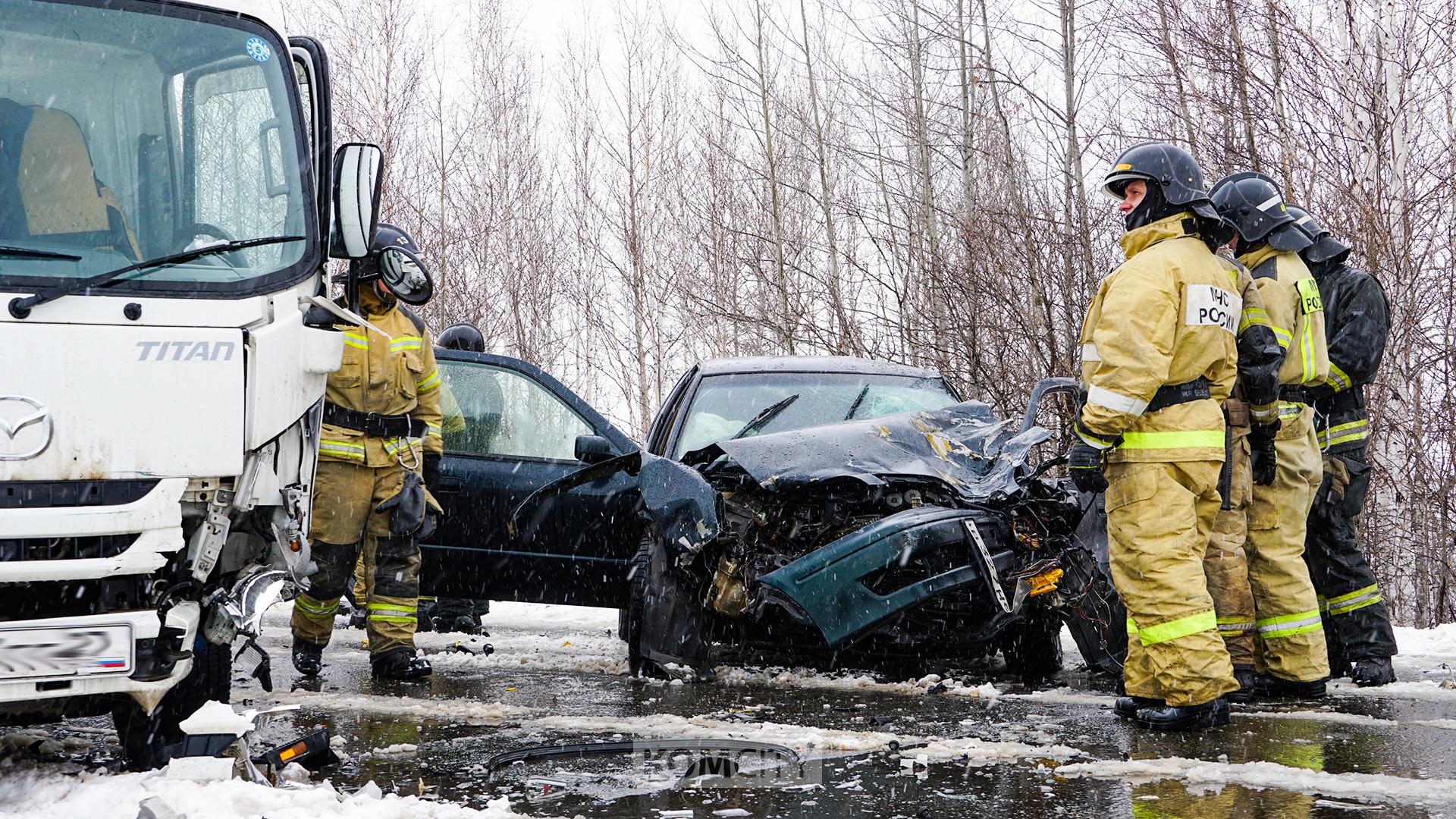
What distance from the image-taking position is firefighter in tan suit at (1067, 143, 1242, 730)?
4.41 metres

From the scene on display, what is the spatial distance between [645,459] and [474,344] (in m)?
Result: 2.77

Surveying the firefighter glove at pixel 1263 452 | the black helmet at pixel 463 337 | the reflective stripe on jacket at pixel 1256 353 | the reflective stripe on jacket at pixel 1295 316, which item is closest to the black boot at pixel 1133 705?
the firefighter glove at pixel 1263 452

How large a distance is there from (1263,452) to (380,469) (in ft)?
13.0

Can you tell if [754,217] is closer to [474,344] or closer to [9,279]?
[474,344]

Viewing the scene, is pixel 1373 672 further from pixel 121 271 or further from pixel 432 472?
pixel 121 271

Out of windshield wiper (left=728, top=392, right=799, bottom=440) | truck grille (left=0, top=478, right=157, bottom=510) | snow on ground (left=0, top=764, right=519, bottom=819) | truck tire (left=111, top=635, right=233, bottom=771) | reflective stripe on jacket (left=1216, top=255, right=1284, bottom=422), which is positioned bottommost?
snow on ground (left=0, top=764, right=519, bottom=819)

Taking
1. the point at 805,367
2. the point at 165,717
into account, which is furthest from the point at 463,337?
the point at 165,717

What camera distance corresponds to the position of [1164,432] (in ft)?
14.8

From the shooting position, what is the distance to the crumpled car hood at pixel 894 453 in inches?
203

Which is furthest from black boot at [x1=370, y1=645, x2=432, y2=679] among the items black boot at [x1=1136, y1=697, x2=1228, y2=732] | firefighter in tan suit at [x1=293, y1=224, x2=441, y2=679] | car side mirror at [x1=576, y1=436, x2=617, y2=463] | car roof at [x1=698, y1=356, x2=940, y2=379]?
black boot at [x1=1136, y1=697, x2=1228, y2=732]

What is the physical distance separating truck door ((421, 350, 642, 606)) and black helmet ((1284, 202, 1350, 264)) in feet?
11.2

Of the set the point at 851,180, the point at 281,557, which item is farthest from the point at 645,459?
the point at 851,180

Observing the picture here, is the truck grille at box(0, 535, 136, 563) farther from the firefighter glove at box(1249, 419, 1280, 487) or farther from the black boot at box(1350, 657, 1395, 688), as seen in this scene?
the black boot at box(1350, 657, 1395, 688)

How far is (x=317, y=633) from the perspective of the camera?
5.72m
